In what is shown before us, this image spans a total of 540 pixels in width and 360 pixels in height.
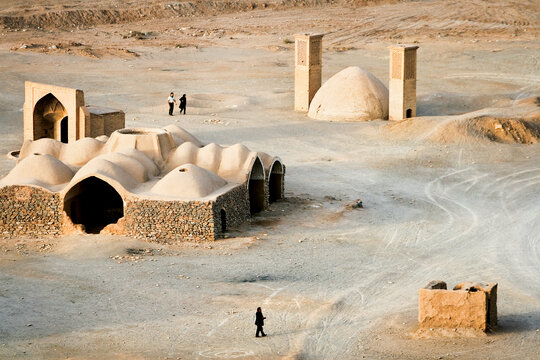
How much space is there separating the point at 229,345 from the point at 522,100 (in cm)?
2704

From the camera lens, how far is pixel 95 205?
29.2 metres

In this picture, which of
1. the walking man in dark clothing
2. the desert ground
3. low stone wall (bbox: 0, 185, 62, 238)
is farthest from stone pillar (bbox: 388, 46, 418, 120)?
the walking man in dark clothing

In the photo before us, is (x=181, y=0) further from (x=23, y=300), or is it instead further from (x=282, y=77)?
(x=23, y=300)

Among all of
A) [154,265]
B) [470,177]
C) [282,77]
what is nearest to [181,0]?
[282,77]

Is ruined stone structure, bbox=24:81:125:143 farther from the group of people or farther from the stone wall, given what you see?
the stone wall

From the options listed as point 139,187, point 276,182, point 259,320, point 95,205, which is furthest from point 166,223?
point 259,320

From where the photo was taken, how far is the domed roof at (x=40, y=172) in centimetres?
2784

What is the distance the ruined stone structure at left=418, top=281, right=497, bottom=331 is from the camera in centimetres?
2061

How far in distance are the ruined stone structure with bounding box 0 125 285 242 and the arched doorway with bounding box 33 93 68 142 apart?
19.1ft

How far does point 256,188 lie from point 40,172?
555cm

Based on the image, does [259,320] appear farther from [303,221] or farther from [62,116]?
[62,116]

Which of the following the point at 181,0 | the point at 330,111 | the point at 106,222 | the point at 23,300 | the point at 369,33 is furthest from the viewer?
the point at 181,0

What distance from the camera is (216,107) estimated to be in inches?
1769

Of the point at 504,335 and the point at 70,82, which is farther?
the point at 70,82
